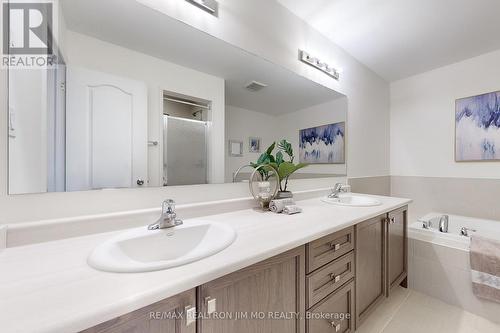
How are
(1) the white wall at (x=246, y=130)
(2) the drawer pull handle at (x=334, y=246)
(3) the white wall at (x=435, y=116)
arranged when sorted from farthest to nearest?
(3) the white wall at (x=435, y=116) → (1) the white wall at (x=246, y=130) → (2) the drawer pull handle at (x=334, y=246)

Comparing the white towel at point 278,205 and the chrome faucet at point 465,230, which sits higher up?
the white towel at point 278,205

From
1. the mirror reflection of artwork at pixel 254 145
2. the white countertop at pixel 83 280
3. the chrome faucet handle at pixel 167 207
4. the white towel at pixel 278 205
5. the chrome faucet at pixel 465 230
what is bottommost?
the chrome faucet at pixel 465 230

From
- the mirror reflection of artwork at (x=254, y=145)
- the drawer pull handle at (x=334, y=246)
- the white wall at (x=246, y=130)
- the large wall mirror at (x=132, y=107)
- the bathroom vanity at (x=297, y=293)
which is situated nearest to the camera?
the bathroom vanity at (x=297, y=293)

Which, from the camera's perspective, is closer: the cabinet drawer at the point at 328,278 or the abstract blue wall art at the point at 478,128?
the cabinet drawer at the point at 328,278

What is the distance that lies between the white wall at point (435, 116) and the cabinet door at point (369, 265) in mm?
1684

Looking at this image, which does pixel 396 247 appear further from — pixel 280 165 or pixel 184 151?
pixel 184 151

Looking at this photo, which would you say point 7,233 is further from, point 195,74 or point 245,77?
point 245,77

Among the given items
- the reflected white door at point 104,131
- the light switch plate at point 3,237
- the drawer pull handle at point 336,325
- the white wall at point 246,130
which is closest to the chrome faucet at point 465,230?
the drawer pull handle at point 336,325

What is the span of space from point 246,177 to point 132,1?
3.44 feet

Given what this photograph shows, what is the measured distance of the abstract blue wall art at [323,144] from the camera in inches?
67.8

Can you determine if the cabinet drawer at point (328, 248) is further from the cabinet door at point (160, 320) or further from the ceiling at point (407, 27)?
the ceiling at point (407, 27)

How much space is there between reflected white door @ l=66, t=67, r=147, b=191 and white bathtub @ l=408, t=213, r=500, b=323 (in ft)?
7.04

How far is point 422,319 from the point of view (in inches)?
55.1

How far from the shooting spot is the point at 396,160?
269 cm
